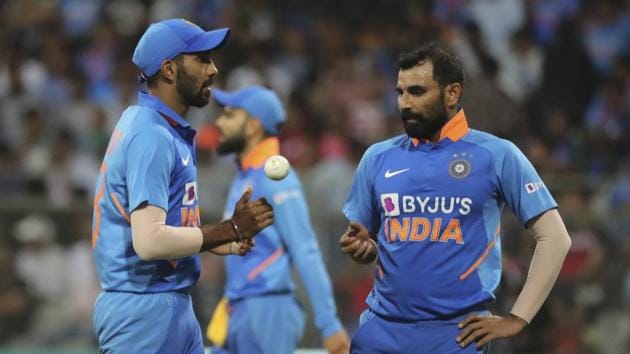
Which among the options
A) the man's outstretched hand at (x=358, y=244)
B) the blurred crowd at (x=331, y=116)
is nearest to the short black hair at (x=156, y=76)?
the man's outstretched hand at (x=358, y=244)

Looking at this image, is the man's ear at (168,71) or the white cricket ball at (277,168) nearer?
the man's ear at (168,71)

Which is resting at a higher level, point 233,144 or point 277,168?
point 277,168

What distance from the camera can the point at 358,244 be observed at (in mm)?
5145

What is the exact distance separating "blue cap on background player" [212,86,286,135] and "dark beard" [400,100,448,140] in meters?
2.07

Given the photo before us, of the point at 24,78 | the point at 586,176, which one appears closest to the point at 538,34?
the point at 586,176

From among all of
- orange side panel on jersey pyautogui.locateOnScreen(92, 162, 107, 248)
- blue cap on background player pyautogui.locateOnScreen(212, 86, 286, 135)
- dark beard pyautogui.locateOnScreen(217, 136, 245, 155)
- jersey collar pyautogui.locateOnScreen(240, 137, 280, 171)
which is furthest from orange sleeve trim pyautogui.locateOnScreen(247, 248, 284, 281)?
orange side panel on jersey pyautogui.locateOnScreen(92, 162, 107, 248)

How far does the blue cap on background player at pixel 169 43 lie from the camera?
527cm

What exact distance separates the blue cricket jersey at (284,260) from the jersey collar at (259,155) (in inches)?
4.8

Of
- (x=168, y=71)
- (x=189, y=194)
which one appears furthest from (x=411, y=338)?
(x=168, y=71)

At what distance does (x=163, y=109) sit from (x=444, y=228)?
1.30 meters

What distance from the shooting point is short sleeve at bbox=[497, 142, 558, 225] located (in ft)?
16.6

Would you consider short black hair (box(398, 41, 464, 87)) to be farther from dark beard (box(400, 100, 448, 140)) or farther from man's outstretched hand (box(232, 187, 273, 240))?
man's outstretched hand (box(232, 187, 273, 240))

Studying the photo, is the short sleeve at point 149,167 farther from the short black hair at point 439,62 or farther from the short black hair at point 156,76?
the short black hair at point 439,62

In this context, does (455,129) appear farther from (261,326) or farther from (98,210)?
(261,326)
